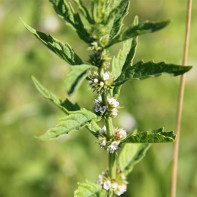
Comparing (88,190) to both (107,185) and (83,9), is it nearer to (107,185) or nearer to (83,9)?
(107,185)

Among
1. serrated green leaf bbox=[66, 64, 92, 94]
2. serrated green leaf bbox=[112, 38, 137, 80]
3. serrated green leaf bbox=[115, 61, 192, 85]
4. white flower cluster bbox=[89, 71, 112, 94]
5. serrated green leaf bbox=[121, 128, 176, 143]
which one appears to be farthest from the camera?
serrated green leaf bbox=[112, 38, 137, 80]

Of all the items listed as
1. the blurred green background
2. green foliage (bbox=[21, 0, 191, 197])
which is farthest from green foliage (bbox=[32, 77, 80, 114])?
the blurred green background

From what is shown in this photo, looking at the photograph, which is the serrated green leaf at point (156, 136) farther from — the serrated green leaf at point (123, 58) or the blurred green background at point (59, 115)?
the blurred green background at point (59, 115)

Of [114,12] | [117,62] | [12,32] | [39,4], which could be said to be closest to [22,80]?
[12,32]

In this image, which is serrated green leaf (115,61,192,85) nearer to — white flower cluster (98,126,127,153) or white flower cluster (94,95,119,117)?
white flower cluster (94,95,119,117)

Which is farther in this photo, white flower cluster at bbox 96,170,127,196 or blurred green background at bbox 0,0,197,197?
blurred green background at bbox 0,0,197,197

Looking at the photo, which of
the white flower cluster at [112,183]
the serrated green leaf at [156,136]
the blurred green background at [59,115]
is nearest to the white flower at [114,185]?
the white flower cluster at [112,183]

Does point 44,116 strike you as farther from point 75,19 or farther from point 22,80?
point 75,19
